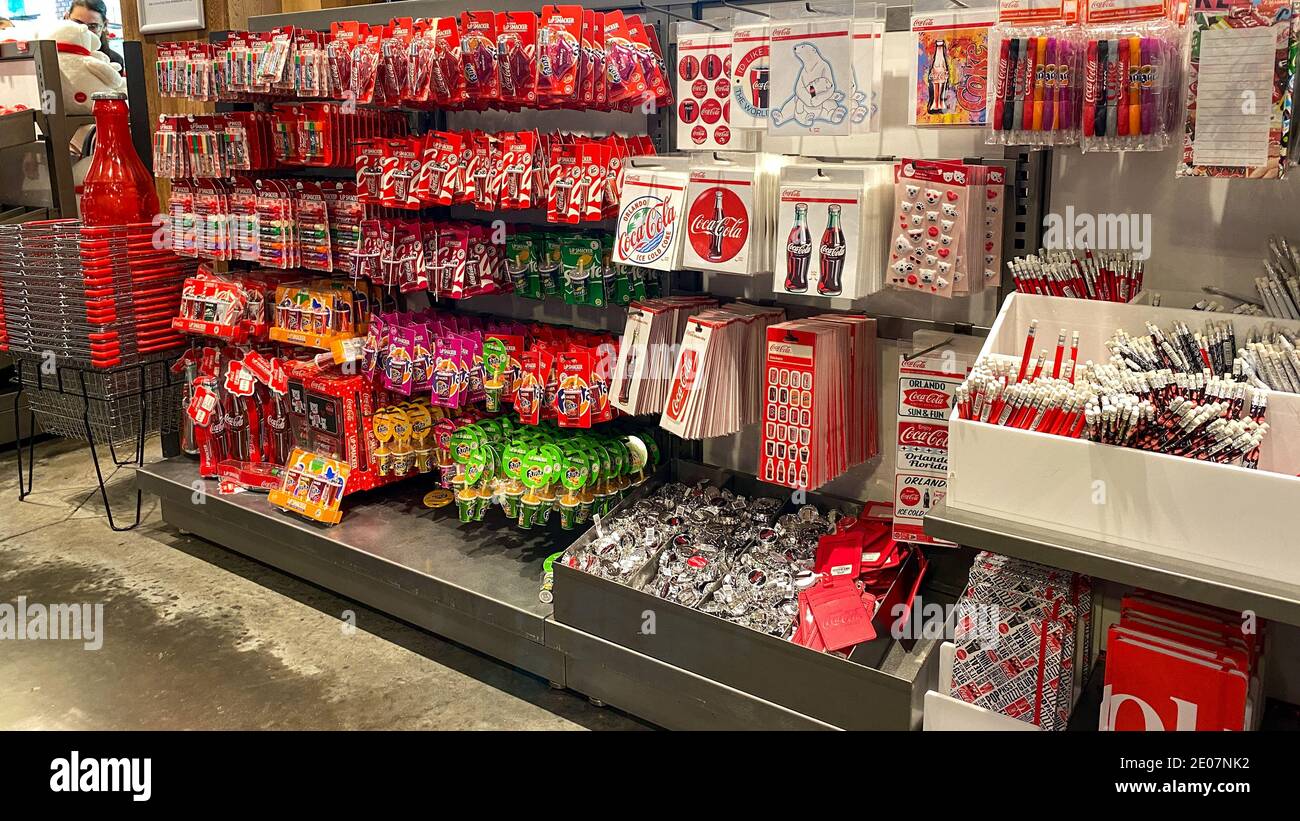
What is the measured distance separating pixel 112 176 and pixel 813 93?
10.3 feet

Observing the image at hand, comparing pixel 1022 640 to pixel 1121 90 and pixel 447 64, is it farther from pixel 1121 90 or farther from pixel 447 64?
pixel 447 64

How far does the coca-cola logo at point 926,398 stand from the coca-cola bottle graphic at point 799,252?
375 mm

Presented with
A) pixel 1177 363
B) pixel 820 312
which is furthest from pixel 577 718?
pixel 1177 363

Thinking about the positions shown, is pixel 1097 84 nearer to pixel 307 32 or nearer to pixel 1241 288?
pixel 1241 288

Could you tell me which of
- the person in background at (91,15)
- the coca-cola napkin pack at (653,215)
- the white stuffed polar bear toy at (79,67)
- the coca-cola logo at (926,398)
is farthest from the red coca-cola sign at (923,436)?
the person in background at (91,15)

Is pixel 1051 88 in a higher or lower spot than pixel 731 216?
higher

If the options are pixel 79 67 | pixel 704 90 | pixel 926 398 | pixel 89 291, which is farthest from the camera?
pixel 79 67

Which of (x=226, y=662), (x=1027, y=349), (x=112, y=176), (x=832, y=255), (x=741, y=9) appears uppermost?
(x=741, y=9)

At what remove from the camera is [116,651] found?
3504 millimetres

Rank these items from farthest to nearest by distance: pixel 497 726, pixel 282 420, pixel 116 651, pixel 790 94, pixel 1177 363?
pixel 282 420 → pixel 116 651 → pixel 497 726 → pixel 790 94 → pixel 1177 363

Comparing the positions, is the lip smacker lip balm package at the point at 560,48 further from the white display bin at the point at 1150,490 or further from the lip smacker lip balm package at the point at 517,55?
the white display bin at the point at 1150,490

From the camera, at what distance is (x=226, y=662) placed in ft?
11.2

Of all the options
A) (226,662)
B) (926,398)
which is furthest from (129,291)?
(926,398)
